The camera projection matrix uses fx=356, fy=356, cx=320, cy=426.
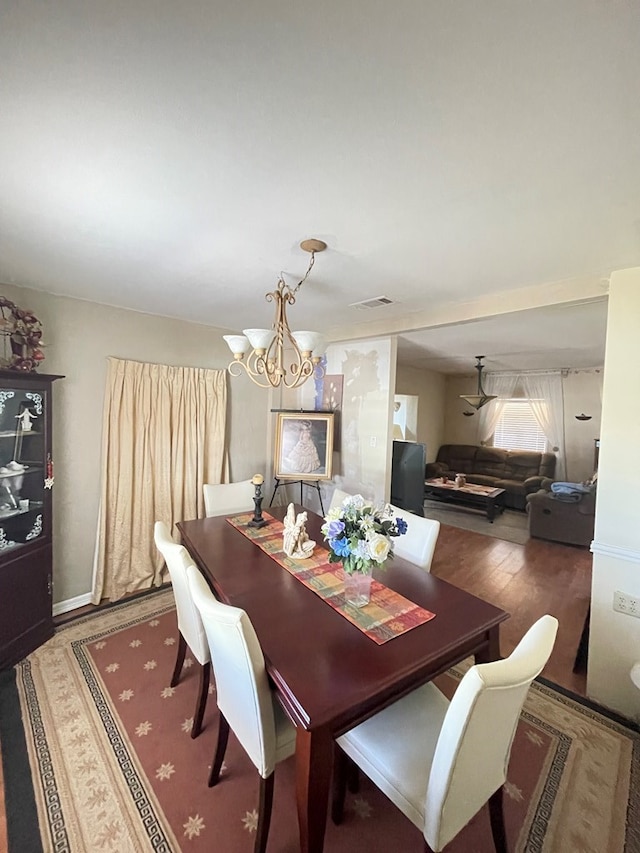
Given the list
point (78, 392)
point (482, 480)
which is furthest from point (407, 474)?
point (78, 392)

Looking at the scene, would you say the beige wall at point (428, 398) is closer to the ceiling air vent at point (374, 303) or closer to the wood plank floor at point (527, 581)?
the wood plank floor at point (527, 581)

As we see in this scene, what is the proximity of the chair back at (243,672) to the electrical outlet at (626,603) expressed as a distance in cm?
191

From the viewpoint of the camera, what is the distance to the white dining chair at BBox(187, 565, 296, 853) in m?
1.11

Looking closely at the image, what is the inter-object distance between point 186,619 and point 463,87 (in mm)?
2257

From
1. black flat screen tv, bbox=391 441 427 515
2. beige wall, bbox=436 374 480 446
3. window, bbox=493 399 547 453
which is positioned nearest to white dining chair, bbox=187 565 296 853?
black flat screen tv, bbox=391 441 427 515

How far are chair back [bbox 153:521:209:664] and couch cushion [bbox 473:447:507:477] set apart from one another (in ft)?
20.7

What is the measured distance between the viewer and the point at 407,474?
450 centimetres

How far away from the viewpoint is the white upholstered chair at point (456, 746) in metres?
0.92

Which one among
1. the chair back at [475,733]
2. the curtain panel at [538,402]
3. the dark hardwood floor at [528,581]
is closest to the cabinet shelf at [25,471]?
the chair back at [475,733]

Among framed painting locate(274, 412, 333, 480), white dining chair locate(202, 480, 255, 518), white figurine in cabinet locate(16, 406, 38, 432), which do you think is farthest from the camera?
framed painting locate(274, 412, 333, 480)

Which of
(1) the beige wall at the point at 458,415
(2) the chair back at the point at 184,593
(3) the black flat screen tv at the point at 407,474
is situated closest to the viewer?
(2) the chair back at the point at 184,593

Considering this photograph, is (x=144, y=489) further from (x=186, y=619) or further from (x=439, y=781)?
(x=439, y=781)

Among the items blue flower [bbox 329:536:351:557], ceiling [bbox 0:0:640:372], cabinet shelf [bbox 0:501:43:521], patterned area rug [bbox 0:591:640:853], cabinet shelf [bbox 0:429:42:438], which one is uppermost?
ceiling [bbox 0:0:640:372]

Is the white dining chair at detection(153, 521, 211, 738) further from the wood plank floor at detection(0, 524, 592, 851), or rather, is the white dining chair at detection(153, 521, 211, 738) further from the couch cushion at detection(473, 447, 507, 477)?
the couch cushion at detection(473, 447, 507, 477)
